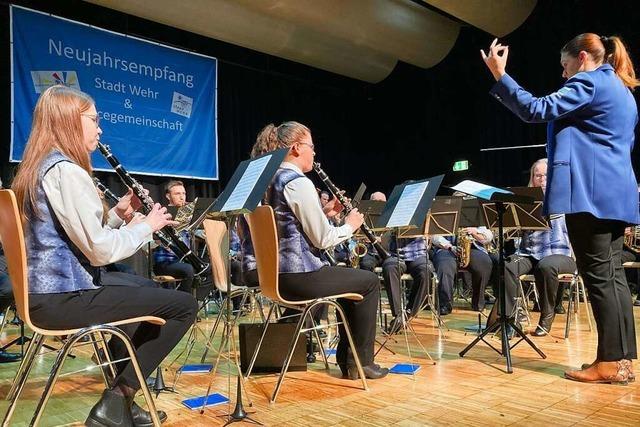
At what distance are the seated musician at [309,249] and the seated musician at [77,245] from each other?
0.68m

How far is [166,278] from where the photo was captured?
15.1 ft

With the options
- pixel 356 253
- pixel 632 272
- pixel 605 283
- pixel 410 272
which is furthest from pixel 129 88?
pixel 632 272

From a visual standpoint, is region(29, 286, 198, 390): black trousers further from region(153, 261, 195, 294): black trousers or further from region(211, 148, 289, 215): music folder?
region(153, 261, 195, 294): black trousers

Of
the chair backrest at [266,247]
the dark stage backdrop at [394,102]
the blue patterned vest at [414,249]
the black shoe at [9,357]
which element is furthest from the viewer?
the dark stage backdrop at [394,102]

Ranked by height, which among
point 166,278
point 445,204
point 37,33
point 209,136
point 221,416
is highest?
point 37,33

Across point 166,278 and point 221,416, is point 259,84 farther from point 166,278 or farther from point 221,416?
point 221,416

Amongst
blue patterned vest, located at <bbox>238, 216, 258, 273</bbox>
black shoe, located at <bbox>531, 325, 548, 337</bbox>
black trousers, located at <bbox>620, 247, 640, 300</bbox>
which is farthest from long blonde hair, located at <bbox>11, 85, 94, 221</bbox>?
black trousers, located at <bbox>620, 247, 640, 300</bbox>

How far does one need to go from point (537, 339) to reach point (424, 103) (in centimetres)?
646

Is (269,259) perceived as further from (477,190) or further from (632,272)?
(632,272)

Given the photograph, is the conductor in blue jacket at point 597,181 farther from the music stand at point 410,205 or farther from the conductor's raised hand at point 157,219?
the conductor's raised hand at point 157,219

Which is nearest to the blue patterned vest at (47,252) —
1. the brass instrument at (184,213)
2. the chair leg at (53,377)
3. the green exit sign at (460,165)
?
the chair leg at (53,377)

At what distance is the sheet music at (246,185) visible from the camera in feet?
6.84

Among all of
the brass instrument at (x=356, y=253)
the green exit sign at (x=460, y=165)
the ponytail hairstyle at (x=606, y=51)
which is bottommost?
the brass instrument at (x=356, y=253)

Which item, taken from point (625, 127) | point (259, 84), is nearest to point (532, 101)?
point (625, 127)
